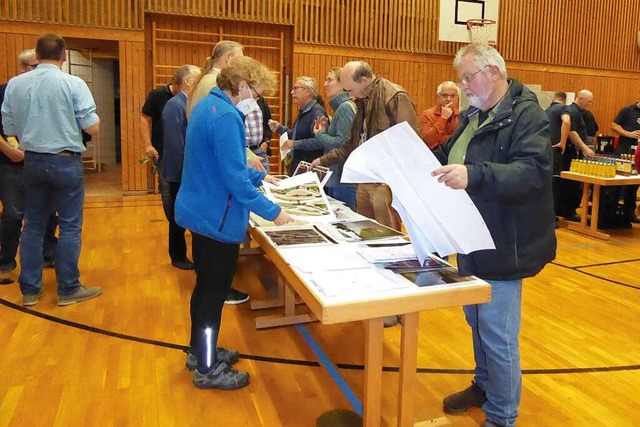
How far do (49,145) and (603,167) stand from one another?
212 inches

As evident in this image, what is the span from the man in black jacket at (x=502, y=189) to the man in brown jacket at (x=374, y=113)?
997mm

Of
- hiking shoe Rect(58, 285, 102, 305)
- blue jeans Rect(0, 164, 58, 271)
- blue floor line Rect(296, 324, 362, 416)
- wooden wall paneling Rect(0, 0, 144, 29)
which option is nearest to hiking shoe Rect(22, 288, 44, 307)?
hiking shoe Rect(58, 285, 102, 305)

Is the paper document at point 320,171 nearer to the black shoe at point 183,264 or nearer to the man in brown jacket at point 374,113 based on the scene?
the man in brown jacket at point 374,113

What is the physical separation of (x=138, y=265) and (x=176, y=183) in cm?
92

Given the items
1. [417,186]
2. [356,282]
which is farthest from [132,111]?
[417,186]

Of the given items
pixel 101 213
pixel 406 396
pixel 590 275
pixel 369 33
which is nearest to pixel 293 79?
Answer: pixel 369 33

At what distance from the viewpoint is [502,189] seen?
5.80ft

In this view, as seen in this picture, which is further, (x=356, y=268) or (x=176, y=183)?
(x=176, y=183)

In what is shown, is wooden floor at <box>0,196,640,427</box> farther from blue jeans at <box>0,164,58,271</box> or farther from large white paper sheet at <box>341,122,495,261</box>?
large white paper sheet at <box>341,122,495,261</box>

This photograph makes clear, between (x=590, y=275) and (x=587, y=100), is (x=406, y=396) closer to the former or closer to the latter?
(x=590, y=275)

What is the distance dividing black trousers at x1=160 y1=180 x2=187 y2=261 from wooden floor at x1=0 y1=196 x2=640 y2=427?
6.9 inches

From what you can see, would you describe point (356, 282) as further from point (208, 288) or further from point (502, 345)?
point (208, 288)

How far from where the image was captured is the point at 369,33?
A: 375 inches

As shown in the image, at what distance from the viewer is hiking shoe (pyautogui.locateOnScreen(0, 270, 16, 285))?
401 centimetres
